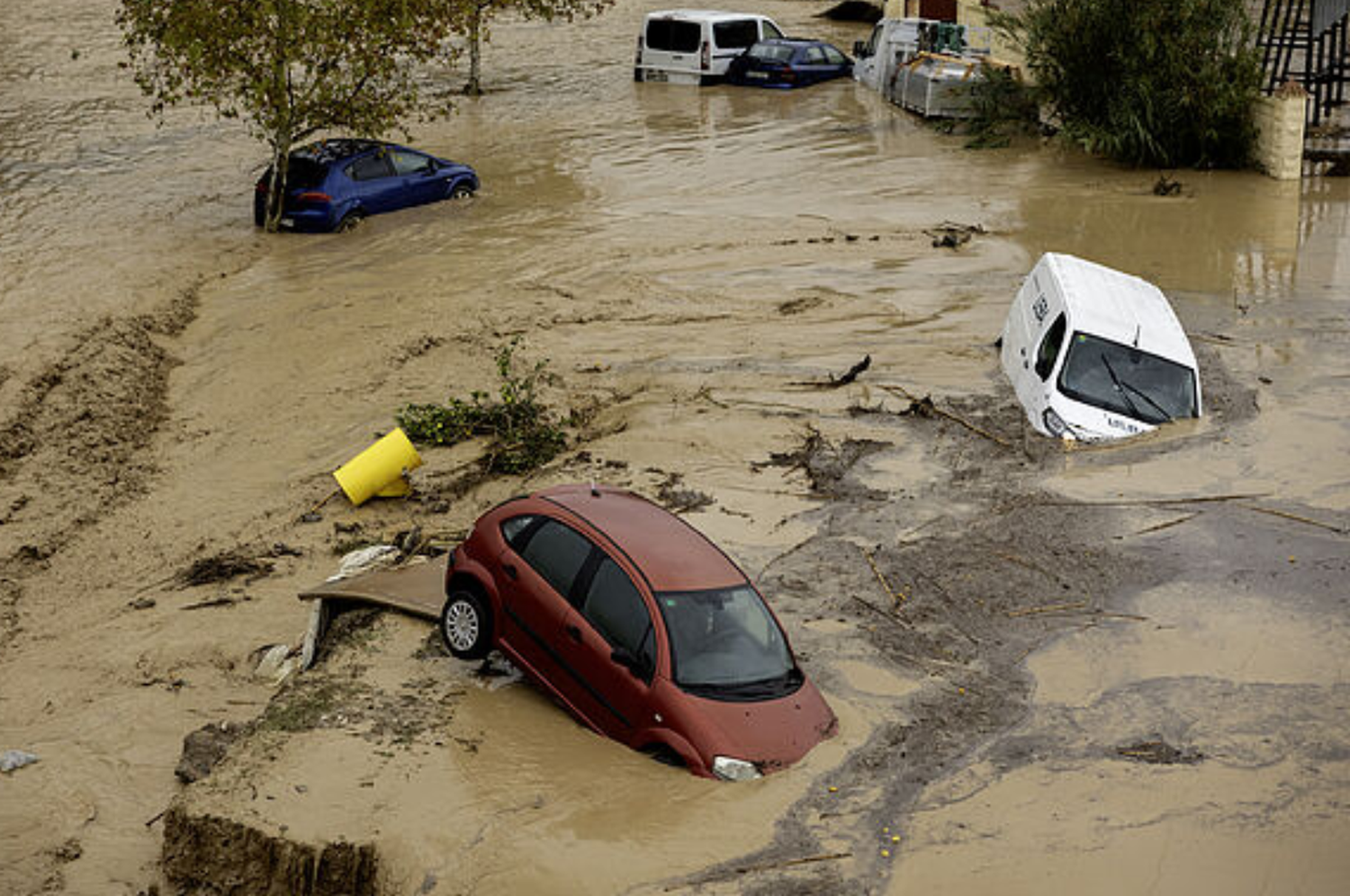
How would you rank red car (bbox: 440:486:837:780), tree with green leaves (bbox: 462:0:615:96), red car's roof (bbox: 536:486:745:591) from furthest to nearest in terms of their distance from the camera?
tree with green leaves (bbox: 462:0:615:96) < red car's roof (bbox: 536:486:745:591) < red car (bbox: 440:486:837:780)

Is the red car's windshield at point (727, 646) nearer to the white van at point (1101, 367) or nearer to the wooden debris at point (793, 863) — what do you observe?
the wooden debris at point (793, 863)

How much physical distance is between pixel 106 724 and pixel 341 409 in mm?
6464

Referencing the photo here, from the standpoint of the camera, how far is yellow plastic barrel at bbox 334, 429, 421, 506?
14547 millimetres

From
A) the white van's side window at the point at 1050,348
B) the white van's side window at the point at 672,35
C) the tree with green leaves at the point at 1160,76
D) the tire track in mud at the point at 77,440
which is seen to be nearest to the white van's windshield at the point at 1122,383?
the white van's side window at the point at 1050,348

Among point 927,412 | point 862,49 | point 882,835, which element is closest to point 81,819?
point 882,835

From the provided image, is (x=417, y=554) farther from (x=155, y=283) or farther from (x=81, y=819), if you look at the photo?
(x=155, y=283)

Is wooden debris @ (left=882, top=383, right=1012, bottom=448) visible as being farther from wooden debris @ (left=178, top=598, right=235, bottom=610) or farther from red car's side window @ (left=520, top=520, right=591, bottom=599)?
wooden debris @ (left=178, top=598, right=235, bottom=610)

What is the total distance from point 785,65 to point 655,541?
27302mm

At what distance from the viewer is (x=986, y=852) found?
8836 mm

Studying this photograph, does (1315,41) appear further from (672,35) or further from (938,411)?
(938,411)

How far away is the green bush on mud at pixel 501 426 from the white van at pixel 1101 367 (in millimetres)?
4786

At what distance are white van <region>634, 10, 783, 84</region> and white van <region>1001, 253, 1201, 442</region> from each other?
21.4 m

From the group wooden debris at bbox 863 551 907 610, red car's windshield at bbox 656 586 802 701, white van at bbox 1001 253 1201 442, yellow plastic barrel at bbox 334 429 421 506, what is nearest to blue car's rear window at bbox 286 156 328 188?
yellow plastic barrel at bbox 334 429 421 506

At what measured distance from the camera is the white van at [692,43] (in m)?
36.2
